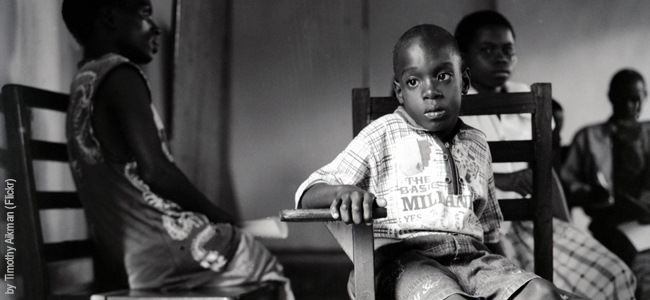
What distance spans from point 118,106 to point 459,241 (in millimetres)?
1196

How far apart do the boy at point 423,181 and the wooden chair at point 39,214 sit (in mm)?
709

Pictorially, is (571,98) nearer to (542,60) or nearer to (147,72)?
(542,60)

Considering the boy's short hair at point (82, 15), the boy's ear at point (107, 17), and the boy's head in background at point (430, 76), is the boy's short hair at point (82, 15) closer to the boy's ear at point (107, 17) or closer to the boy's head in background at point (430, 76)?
the boy's ear at point (107, 17)

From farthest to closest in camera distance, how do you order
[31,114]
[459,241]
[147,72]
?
[147,72], [31,114], [459,241]

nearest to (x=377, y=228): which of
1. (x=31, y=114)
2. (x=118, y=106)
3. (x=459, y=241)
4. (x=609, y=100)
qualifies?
(x=459, y=241)

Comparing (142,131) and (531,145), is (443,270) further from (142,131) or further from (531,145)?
(142,131)

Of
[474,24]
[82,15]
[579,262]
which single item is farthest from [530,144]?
[82,15]

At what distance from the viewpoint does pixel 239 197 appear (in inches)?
87.4

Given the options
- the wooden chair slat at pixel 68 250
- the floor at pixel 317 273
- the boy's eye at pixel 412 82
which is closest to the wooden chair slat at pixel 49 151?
the wooden chair slat at pixel 68 250

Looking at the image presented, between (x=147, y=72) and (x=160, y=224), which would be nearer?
(x=160, y=224)

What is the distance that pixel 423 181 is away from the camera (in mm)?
1246

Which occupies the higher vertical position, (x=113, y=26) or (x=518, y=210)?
(x=113, y=26)

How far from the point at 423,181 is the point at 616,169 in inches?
50.7

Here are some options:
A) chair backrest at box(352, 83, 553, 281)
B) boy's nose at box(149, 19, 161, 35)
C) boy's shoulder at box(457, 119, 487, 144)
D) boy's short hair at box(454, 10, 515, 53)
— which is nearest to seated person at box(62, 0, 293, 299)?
boy's nose at box(149, 19, 161, 35)
